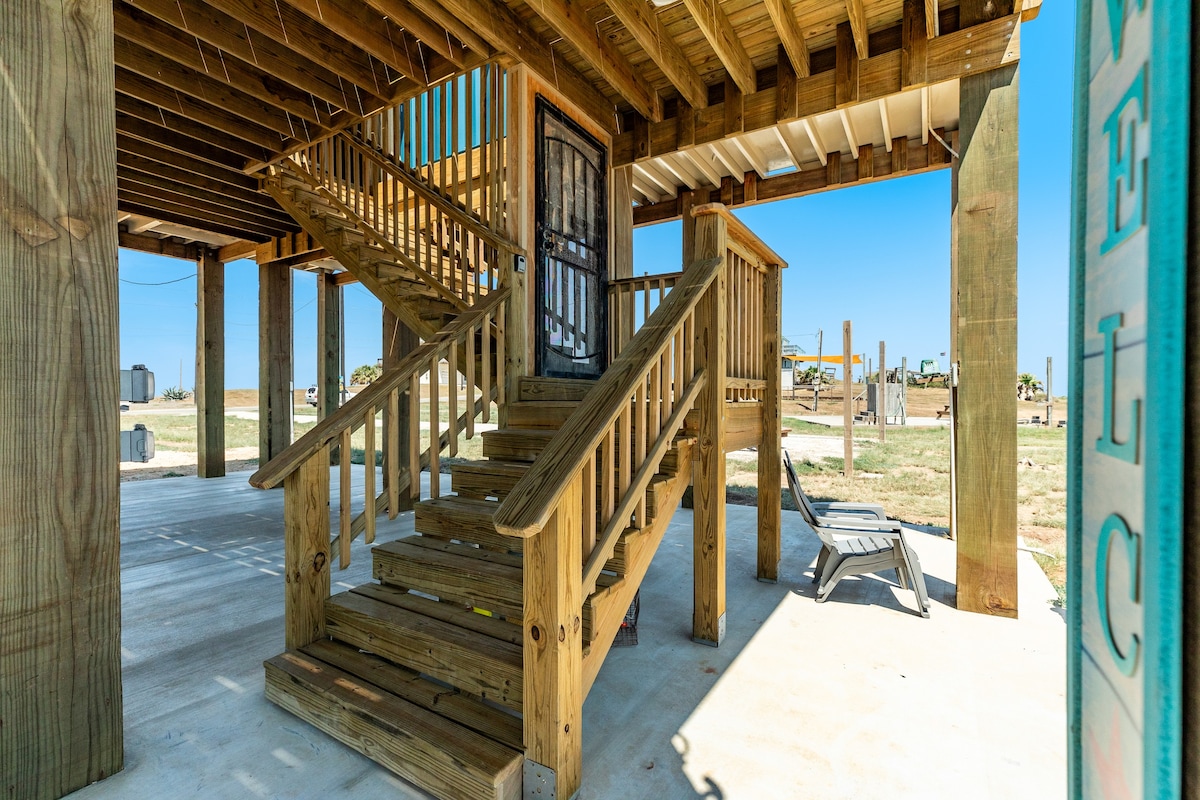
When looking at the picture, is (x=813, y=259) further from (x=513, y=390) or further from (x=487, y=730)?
(x=487, y=730)

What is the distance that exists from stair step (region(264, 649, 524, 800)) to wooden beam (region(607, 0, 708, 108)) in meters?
3.61

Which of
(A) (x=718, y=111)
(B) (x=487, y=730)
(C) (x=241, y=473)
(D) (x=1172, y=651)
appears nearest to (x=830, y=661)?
(B) (x=487, y=730)

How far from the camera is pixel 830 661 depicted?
2.43 metres

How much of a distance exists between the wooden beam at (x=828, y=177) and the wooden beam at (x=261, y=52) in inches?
124

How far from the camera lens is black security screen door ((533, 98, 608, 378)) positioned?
4.20m

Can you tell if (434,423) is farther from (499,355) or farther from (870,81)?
(870,81)

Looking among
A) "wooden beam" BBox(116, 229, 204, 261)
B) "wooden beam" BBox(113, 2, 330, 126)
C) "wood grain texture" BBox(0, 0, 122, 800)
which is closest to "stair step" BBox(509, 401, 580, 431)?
"wood grain texture" BBox(0, 0, 122, 800)

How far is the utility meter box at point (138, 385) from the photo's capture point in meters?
6.99

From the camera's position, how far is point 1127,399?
17.5 inches

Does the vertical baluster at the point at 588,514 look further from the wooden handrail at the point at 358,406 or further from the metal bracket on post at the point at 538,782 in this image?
the wooden handrail at the point at 358,406

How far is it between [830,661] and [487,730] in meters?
1.57

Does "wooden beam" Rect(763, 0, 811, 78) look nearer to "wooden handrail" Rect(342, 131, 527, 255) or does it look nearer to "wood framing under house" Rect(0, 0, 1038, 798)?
"wood framing under house" Rect(0, 0, 1038, 798)

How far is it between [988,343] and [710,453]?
175cm

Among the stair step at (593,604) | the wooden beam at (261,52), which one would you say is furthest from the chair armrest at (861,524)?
the wooden beam at (261,52)
